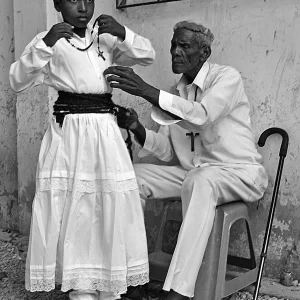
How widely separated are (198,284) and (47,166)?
A: 1038 mm

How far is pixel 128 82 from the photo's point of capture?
9.45ft

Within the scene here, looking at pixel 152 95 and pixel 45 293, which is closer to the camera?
pixel 152 95

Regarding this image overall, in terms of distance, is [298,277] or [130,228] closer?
[130,228]

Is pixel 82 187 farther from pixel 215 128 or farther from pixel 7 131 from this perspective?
pixel 7 131

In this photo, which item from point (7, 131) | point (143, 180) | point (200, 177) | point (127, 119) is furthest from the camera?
point (7, 131)

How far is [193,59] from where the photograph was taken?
344cm

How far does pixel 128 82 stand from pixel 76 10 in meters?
0.45

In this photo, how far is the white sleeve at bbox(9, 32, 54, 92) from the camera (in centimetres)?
272

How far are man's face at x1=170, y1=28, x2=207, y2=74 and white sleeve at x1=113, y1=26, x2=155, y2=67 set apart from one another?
38 cm

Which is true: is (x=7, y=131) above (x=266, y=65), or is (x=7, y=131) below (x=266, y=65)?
below

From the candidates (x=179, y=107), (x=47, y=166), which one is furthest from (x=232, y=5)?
(x=47, y=166)

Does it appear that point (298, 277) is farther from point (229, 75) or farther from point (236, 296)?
point (229, 75)

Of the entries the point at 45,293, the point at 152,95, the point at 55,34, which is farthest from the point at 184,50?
the point at 45,293

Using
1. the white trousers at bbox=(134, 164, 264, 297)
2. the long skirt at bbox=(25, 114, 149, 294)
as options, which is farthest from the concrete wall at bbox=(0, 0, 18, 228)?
the white trousers at bbox=(134, 164, 264, 297)
